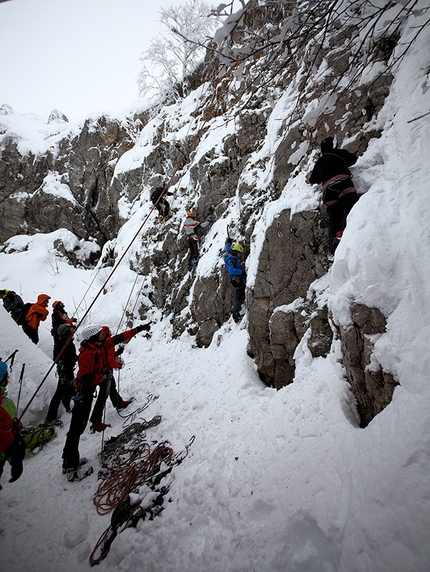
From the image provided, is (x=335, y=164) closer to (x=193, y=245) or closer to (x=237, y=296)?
(x=237, y=296)

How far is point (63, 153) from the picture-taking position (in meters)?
17.9

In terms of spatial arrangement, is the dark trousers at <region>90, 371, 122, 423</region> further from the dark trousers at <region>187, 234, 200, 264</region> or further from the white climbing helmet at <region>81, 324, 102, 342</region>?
the dark trousers at <region>187, 234, 200, 264</region>

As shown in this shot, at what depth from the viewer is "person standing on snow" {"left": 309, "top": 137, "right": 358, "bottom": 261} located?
10.5ft

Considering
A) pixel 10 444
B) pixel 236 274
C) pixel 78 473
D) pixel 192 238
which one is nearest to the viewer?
pixel 10 444

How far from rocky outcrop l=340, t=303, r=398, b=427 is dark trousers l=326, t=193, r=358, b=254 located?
1.29m

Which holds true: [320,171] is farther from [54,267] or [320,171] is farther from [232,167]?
[54,267]

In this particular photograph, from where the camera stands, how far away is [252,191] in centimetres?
608

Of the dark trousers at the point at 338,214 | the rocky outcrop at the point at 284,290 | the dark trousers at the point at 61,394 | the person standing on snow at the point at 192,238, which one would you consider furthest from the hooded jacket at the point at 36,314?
the dark trousers at the point at 338,214

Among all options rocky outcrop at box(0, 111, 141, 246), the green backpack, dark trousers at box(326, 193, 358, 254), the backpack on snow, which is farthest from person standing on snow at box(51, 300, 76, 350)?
rocky outcrop at box(0, 111, 141, 246)

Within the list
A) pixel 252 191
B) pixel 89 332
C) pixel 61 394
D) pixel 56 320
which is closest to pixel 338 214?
pixel 252 191

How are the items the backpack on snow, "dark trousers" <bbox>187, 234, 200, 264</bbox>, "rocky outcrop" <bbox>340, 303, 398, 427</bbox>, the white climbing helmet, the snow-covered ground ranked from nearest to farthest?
1. the snow-covered ground
2. "rocky outcrop" <bbox>340, 303, 398, 427</bbox>
3. the white climbing helmet
4. the backpack on snow
5. "dark trousers" <bbox>187, 234, 200, 264</bbox>

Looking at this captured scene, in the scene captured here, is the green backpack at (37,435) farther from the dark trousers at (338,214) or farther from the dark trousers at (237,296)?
the dark trousers at (338,214)

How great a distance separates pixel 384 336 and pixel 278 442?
1500 millimetres

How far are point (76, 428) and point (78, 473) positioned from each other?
1.73 ft
